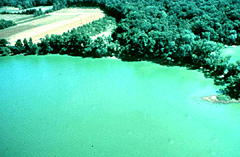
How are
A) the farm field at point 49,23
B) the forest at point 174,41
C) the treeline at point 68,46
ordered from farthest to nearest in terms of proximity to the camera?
the farm field at point 49,23 → the treeline at point 68,46 → the forest at point 174,41

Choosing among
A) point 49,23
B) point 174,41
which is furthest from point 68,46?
point 49,23

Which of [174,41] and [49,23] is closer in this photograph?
[174,41]

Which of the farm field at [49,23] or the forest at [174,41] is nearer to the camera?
the forest at [174,41]

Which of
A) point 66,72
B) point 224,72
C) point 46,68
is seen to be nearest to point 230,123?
point 224,72

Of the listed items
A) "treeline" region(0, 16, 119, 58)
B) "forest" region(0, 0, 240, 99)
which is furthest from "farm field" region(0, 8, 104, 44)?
"forest" region(0, 0, 240, 99)

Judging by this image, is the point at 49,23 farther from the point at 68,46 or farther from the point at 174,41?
the point at 174,41

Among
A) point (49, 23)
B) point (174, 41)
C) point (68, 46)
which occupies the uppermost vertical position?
point (174, 41)

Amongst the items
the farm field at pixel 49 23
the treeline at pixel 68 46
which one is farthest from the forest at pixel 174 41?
the farm field at pixel 49 23

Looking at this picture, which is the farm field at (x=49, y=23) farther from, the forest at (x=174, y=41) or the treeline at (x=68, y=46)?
the forest at (x=174, y=41)
